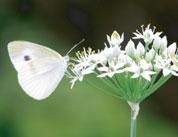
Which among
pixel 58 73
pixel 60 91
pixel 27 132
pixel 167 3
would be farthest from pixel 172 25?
pixel 58 73

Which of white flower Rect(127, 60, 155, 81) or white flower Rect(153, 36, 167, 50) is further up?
white flower Rect(153, 36, 167, 50)

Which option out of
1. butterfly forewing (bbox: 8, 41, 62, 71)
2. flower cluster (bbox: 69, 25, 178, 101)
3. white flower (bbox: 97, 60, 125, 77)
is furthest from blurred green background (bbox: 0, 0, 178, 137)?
white flower (bbox: 97, 60, 125, 77)

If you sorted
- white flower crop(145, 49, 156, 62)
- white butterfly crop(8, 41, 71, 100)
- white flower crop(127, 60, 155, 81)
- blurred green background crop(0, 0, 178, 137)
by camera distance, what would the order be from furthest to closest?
blurred green background crop(0, 0, 178, 137) → white butterfly crop(8, 41, 71, 100) → white flower crop(145, 49, 156, 62) → white flower crop(127, 60, 155, 81)

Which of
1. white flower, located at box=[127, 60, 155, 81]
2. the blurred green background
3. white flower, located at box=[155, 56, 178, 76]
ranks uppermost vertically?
the blurred green background

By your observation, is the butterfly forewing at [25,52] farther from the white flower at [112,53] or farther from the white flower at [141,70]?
the white flower at [141,70]

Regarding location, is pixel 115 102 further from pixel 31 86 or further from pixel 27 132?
pixel 31 86

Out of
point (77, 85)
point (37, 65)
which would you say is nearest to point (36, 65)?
point (37, 65)

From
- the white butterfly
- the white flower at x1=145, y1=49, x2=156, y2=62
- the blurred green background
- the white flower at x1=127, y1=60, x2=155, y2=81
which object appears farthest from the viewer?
the blurred green background

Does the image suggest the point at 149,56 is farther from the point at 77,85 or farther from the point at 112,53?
the point at 77,85

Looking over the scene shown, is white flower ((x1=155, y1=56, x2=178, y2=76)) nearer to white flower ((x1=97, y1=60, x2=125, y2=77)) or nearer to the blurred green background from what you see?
white flower ((x1=97, y1=60, x2=125, y2=77))
